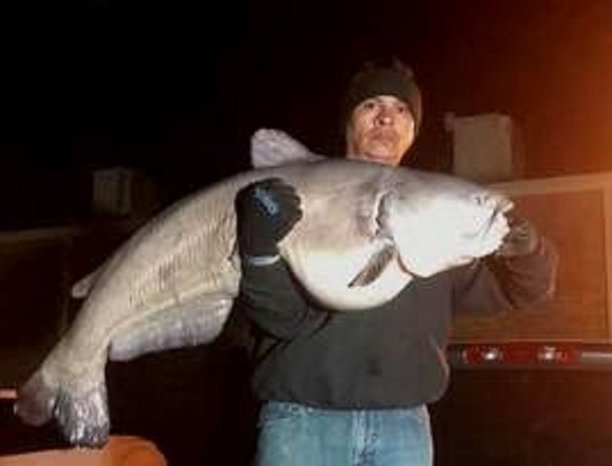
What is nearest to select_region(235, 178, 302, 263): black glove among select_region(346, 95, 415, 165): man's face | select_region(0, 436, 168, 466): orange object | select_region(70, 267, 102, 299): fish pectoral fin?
select_region(346, 95, 415, 165): man's face

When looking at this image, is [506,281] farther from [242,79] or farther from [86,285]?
[242,79]

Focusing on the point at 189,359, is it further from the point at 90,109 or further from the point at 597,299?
the point at 90,109

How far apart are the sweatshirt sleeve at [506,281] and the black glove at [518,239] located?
1.4 inches

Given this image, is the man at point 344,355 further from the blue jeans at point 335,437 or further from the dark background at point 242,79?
the dark background at point 242,79

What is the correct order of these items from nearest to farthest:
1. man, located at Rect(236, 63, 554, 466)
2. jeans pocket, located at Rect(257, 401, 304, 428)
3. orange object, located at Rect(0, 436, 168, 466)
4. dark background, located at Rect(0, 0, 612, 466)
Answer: man, located at Rect(236, 63, 554, 466)
jeans pocket, located at Rect(257, 401, 304, 428)
orange object, located at Rect(0, 436, 168, 466)
dark background, located at Rect(0, 0, 612, 466)

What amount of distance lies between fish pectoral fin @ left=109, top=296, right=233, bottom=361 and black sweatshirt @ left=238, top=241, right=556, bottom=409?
5.4 inches

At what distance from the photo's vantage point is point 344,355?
4082 millimetres

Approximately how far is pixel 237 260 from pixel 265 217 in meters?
0.30

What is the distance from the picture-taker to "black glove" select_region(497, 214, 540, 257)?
402cm

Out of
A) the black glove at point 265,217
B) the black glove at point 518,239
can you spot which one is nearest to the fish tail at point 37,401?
the black glove at point 265,217

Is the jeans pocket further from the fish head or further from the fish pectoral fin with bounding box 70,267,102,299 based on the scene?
the fish pectoral fin with bounding box 70,267,102,299

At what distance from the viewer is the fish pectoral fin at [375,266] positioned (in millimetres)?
4023

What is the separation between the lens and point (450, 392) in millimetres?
5137

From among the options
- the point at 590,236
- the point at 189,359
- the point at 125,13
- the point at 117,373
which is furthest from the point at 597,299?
the point at 125,13
